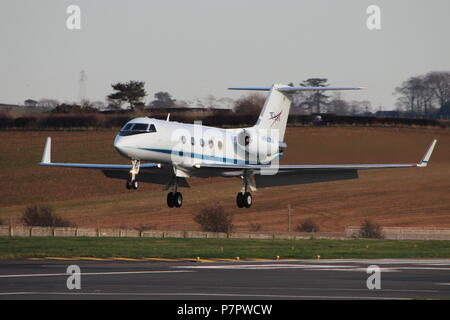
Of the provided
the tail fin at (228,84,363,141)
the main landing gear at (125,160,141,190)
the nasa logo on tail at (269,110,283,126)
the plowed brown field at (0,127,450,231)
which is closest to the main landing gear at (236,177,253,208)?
the tail fin at (228,84,363,141)

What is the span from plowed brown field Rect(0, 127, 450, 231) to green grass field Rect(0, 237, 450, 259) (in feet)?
59.0

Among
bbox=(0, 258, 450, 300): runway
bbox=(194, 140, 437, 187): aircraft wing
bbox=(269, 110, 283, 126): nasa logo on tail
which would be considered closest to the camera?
bbox=(0, 258, 450, 300): runway

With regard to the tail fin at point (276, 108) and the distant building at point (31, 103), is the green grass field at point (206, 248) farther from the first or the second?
the distant building at point (31, 103)

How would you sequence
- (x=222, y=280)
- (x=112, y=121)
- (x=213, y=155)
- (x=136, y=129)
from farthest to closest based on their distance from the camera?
(x=112, y=121), (x=213, y=155), (x=136, y=129), (x=222, y=280)

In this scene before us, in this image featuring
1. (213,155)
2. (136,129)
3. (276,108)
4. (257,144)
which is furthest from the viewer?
(276,108)

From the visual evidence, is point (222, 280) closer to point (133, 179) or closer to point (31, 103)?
point (133, 179)

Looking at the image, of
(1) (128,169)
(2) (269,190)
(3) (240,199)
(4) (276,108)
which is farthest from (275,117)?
(2) (269,190)

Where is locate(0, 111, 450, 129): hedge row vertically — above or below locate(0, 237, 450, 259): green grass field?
above

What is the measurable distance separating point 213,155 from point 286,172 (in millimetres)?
4860

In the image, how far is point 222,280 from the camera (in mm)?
28375

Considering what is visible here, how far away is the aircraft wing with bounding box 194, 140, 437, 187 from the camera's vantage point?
39344 millimetres

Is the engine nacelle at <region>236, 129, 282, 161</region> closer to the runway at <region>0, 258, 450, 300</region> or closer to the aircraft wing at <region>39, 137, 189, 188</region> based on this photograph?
the aircraft wing at <region>39, 137, 189, 188</region>

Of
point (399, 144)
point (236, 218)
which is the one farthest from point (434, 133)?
point (236, 218)

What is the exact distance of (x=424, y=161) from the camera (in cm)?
3638
